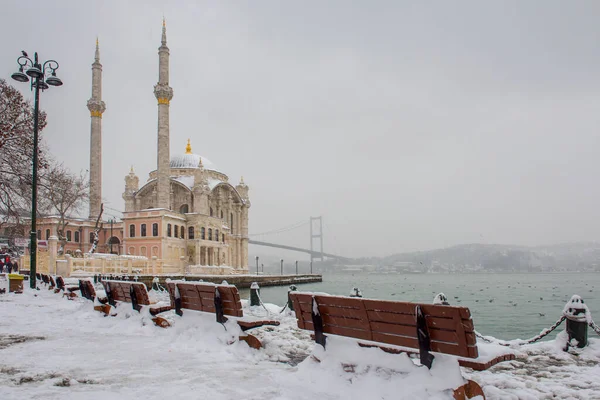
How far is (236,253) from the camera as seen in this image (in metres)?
62.2

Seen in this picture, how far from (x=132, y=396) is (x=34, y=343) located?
3147 mm

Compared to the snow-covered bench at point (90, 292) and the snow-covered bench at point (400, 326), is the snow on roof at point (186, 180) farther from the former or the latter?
the snow-covered bench at point (400, 326)

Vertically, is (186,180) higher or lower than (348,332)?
higher

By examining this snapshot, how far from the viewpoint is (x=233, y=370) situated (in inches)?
195

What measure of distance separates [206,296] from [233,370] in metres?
1.72

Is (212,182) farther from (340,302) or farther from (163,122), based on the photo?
(340,302)

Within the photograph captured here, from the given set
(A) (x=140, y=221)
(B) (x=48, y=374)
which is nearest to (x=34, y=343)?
(B) (x=48, y=374)

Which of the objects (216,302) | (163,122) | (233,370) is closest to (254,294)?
(216,302)

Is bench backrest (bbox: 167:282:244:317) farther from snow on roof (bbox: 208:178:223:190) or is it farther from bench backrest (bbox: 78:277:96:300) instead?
snow on roof (bbox: 208:178:223:190)

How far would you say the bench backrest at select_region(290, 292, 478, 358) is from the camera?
12.4 ft

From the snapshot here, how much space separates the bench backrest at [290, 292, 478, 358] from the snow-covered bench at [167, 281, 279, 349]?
0.92m

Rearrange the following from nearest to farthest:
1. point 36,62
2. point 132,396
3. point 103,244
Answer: point 132,396
point 36,62
point 103,244

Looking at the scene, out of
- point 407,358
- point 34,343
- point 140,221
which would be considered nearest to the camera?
point 407,358

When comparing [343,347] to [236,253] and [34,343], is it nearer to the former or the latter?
[34,343]
